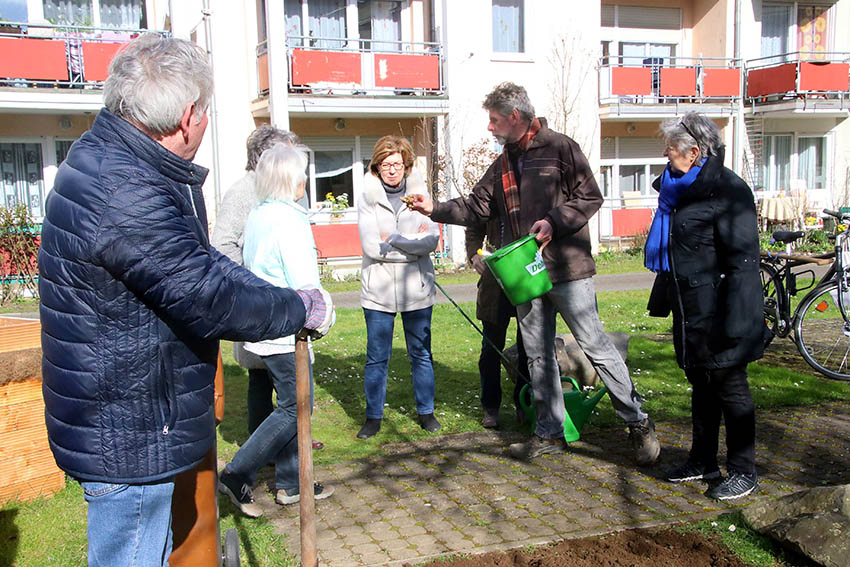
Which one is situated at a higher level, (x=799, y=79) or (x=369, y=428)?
(x=799, y=79)

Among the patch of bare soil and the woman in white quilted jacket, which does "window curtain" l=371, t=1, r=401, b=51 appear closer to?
the woman in white quilted jacket

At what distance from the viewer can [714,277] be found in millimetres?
4422

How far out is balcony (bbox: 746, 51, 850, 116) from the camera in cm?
2278

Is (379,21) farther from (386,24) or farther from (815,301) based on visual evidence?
(815,301)

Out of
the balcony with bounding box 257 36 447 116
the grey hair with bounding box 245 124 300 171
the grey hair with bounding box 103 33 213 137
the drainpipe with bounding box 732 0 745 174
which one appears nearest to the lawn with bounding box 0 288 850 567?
the grey hair with bounding box 245 124 300 171

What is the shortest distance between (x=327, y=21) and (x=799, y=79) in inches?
533

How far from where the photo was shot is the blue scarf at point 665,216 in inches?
178

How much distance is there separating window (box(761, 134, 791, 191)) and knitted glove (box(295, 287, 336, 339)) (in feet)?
81.8

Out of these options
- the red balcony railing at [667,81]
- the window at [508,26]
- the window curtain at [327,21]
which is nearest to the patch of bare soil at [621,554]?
the window curtain at [327,21]

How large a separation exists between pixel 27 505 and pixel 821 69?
24203 millimetres

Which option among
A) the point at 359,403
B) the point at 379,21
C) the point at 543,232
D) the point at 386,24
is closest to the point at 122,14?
the point at 379,21

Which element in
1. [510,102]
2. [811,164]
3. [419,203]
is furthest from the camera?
[811,164]

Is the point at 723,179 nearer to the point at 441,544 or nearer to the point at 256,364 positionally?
the point at 441,544

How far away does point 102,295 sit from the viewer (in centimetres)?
228
